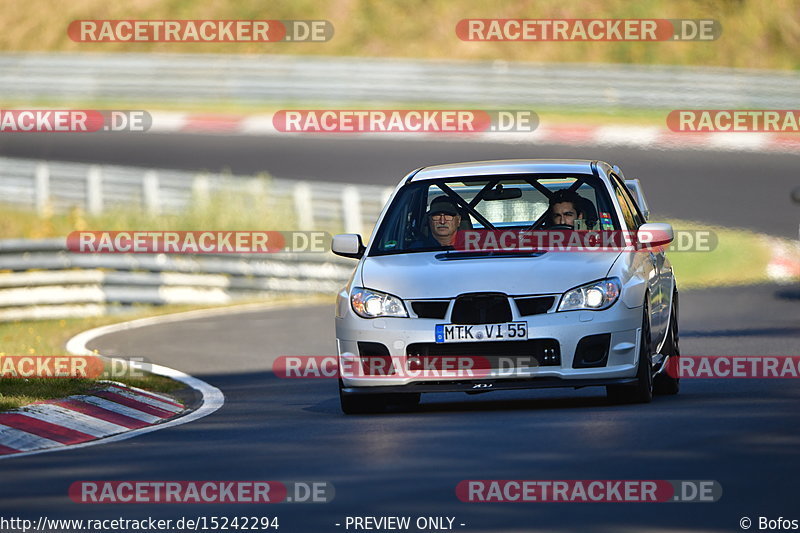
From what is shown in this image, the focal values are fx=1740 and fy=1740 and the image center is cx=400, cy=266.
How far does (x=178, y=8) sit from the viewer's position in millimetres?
52594

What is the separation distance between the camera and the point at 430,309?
34.4 ft

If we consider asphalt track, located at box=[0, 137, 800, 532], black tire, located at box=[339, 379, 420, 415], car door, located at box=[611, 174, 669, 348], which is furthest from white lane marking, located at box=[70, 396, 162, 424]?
car door, located at box=[611, 174, 669, 348]

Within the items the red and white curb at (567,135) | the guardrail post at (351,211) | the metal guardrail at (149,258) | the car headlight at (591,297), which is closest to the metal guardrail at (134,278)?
the metal guardrail at (149,258)

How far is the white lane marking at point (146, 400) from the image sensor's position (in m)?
12.2

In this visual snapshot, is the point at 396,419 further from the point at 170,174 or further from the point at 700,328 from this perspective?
the point at 170,174

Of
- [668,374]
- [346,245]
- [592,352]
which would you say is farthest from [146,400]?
[668,374]

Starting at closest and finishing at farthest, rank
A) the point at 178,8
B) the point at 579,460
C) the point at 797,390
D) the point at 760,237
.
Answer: the point at 579,460 → the point at 797,390 → the point at 760,237 → the point at 178,8

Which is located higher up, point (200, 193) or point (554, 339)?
point (200, 193)

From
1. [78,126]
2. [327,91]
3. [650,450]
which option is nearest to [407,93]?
[327,91]

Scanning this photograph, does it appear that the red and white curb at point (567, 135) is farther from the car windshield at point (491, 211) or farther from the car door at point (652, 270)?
the car windshield at point (491, 211)

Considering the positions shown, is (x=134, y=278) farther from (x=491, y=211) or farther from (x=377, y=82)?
(x=377, y=82)

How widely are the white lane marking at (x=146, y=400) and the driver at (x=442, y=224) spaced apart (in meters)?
2.24

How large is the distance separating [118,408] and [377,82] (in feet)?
96.9

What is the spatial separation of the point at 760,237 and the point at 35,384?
689 inches
